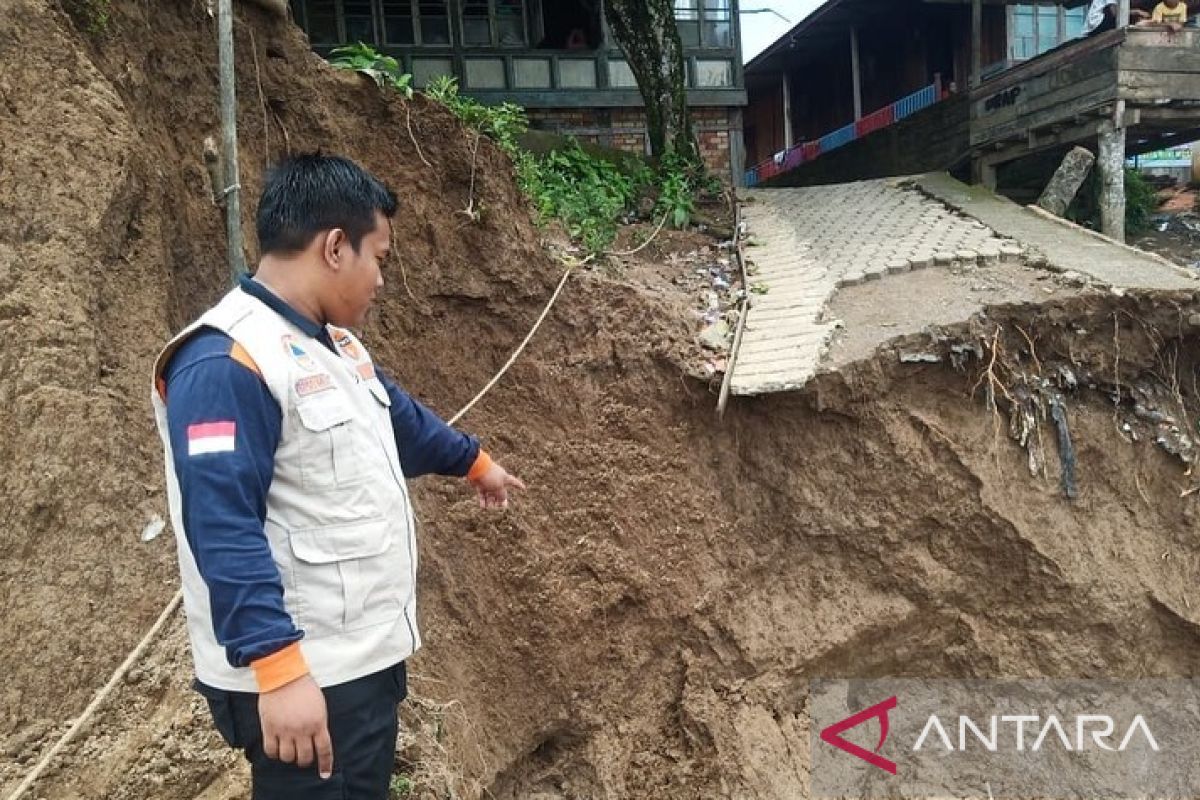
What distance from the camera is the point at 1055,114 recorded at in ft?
27.3

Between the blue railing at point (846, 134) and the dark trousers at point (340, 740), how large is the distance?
1146 cm

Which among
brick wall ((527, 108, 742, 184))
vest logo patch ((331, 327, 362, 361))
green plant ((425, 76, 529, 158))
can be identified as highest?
brick wall ((527, 108, 742, 184))

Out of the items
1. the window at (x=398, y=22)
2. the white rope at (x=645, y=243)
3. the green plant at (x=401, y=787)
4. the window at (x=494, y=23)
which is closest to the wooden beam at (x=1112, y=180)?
the white rope at (x=645, y=243)

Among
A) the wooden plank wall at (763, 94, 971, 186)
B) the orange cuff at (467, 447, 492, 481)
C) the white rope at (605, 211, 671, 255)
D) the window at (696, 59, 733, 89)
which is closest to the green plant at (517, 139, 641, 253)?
the white rope at (605, 211, 671, 255)

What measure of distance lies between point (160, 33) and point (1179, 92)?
8480 mm

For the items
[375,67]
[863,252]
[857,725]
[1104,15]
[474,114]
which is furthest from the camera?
[1104,15]

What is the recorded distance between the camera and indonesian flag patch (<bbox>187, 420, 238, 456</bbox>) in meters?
1.39

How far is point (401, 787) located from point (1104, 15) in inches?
384

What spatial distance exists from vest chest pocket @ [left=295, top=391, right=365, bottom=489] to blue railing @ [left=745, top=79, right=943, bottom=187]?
37.1 ft

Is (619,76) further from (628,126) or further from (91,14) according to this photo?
(91,14)

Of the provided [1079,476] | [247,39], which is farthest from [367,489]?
[1079,476]

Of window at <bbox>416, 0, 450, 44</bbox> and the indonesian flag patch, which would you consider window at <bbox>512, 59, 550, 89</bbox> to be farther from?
the indonesian flag patch

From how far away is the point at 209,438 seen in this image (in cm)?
139

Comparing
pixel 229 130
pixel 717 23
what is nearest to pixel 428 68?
pixel 717 23
